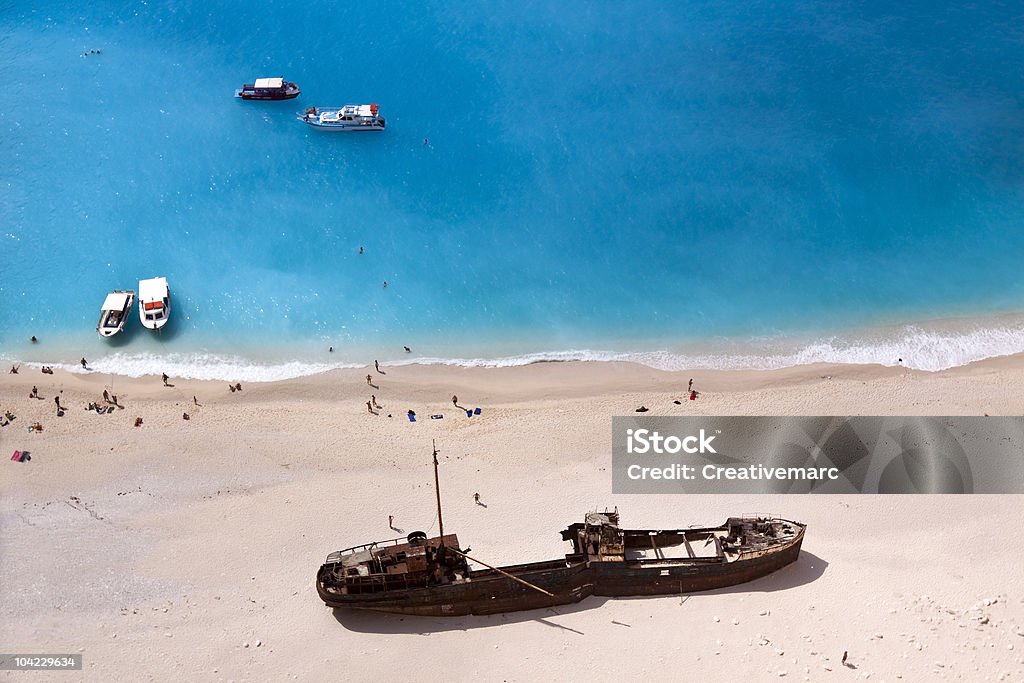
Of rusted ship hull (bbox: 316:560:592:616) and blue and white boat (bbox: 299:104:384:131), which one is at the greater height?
blue and white boat (bbox: 299:104:384:131)

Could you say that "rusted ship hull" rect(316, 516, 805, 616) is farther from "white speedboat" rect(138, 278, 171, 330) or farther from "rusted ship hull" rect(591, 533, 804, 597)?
"white speedboat" rect(138, 278, 171, 330)

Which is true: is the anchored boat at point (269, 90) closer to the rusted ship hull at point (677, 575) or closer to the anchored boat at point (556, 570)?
the anchored boat at point (556, 570)

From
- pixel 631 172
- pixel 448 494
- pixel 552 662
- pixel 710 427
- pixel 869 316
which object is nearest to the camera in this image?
pixel 552 662

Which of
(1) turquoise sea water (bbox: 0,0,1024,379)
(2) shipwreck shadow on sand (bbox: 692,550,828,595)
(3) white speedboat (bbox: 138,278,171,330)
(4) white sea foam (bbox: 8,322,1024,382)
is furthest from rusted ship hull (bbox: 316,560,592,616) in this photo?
(3) white speedboat (bbox: 138,278,171,330)

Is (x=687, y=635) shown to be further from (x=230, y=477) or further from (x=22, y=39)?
(x=22, y=39)

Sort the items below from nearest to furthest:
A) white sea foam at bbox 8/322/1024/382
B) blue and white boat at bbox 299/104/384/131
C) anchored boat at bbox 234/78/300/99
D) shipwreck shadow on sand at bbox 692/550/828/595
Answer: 1. shipwreck shadow on sand at bbox 692/550/828/595
2. white sea foam at bbox 8/322/1024/382
3. blue and white boat at bbox 299/104/384/131
4. anchored boat at bbox 234/78/300/99

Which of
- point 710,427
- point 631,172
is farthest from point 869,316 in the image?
point 631,172
